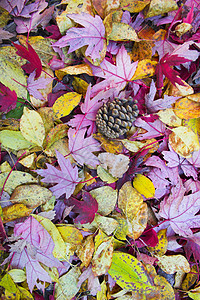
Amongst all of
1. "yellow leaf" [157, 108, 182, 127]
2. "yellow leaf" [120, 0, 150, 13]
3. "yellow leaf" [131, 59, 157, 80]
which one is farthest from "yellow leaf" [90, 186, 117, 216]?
"yellow leaf" [120, 0, 150, 13]

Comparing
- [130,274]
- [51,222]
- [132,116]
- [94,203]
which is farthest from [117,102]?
[130,274]

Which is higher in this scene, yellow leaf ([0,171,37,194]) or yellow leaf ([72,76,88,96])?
yellow leaf ([72,76,88,96])

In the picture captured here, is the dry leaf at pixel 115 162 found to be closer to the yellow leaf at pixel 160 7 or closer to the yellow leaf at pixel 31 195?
the yellow leaf at pixel 31 195

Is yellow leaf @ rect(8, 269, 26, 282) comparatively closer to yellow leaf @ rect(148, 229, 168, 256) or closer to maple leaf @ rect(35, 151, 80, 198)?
maple leaf @ rect(35, 151, 80, 198)

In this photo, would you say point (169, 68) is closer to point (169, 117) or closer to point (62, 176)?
point (169, 117)

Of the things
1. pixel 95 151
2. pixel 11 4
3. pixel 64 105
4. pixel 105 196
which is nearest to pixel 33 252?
pixel 105 196
